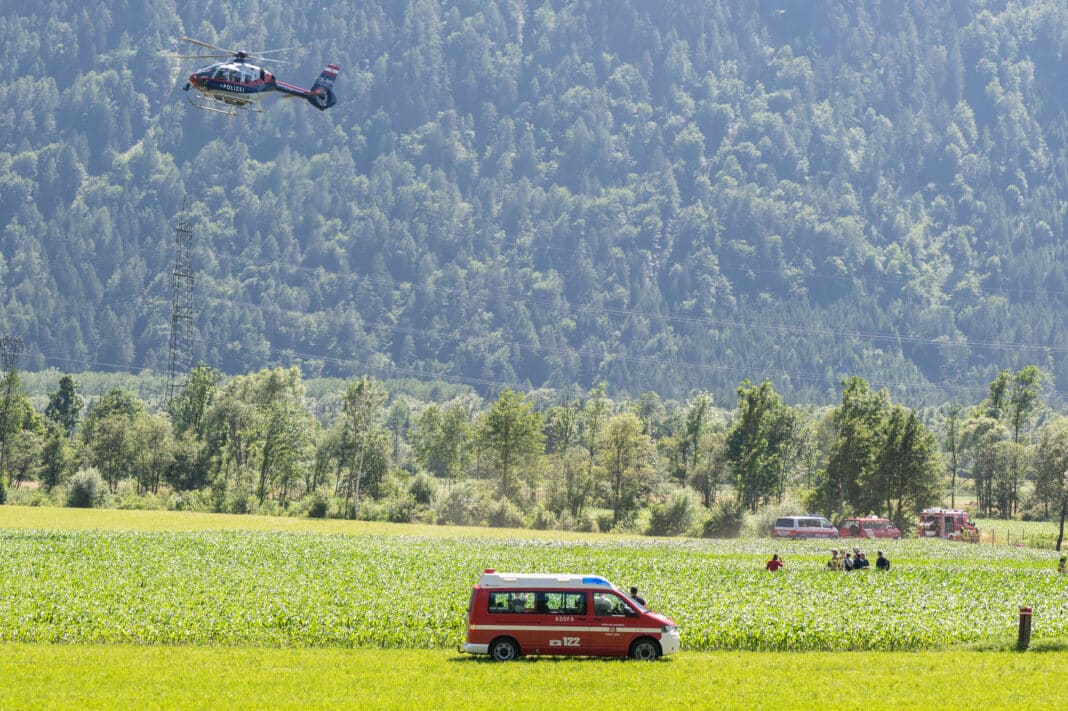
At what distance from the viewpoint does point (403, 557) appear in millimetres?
64875

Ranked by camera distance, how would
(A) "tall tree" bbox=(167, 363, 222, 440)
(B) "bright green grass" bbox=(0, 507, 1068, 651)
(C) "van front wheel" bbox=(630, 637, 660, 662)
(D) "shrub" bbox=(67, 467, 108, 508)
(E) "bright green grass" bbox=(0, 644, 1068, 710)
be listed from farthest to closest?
(A) "tall tree" bbox=(167, 363, 222, 440)
(D) "shrub" bbox=(67, 467, 108, 508)
(B) "bright green grass" bbox=(0, 507, 1068, 651)
(C) "van front wheel" bbox=(630, 637, 660, 662)
(E) "bright green grass" bbox=(0, 644, 1068, 710)

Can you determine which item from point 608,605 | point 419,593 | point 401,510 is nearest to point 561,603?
point 608,605

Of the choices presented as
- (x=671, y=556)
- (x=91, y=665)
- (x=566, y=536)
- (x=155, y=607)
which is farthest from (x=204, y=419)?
(x=91, y=665)

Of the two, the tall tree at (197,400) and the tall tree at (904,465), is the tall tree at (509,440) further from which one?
the tall tree at (904,465)

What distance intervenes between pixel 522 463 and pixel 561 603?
9933 cm

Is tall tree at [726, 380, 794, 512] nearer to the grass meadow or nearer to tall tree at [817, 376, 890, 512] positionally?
tall tree at [817, 376, 890, 512]

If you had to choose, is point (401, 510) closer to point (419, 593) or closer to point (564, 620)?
point (419, 593)

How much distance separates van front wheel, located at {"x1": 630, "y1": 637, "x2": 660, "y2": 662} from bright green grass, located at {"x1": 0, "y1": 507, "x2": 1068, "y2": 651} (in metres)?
2.79

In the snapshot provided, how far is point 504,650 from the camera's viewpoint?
1439 inches

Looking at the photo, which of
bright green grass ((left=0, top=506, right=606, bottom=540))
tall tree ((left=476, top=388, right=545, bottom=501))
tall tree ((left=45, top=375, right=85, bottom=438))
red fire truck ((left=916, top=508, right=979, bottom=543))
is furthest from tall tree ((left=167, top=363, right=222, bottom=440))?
red fire truck ((left=916, top=508, right=979, bottom=543))

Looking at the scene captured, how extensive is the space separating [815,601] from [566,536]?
56.7 m

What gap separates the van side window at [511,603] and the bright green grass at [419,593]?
3.64 meters

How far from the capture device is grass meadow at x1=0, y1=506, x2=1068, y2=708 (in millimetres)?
30891

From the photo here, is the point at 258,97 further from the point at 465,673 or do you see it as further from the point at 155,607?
the point at 465,673
